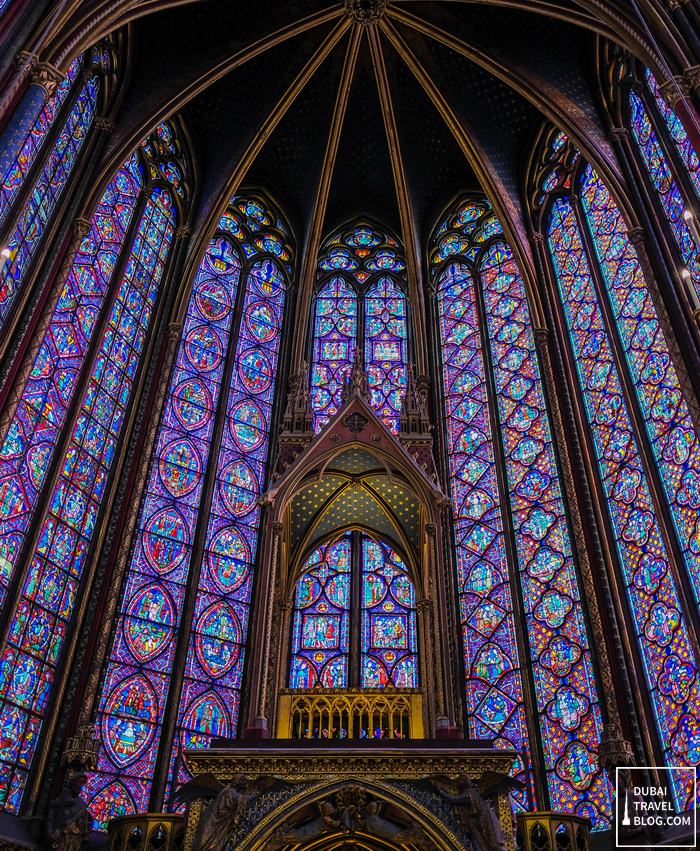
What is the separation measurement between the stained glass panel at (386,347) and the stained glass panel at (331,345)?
12.7 inches

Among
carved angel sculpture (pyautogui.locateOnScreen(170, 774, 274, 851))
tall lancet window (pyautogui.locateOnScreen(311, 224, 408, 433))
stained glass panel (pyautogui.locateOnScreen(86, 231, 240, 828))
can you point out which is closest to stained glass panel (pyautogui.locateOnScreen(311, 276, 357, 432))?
tall lancet window (pyautogui.locateOnScreen(311, 224, 408, 433))

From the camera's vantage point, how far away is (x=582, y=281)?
14.3 metres

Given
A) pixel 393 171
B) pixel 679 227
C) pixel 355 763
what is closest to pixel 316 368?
pixel 393 171

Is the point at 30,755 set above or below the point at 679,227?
below

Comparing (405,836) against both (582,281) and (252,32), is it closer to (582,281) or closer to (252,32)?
(582,281)

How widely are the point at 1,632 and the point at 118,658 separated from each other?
186 cm

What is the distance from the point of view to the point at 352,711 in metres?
9.28

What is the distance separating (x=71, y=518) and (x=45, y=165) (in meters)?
4.61

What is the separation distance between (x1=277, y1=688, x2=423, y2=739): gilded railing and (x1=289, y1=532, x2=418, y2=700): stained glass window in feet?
7.45

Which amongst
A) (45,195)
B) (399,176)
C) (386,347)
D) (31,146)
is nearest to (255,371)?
(386,347)

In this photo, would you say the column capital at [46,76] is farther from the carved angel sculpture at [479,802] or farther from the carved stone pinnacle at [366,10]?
the carved angel sculpture at [479,802]

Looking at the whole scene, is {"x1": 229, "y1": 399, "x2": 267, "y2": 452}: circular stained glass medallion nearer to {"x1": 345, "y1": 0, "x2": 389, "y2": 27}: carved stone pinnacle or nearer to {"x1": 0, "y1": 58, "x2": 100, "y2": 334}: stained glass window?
{"x1": 0, "y1": 58, "x2": 100, "y2": 334}: stained glass window

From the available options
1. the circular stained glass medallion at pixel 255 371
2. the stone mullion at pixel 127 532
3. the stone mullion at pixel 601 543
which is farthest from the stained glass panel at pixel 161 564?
the stone mullion at pixel 601 543

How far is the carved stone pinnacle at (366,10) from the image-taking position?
15.5 metres
